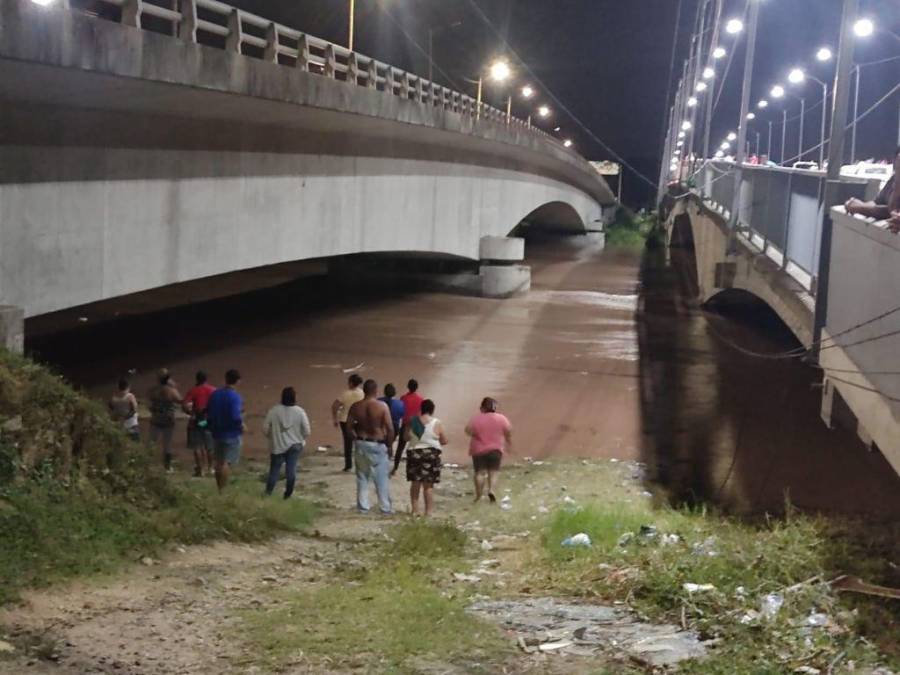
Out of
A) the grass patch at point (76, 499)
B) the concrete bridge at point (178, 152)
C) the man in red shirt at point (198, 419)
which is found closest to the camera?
the grass patch at point (76, 499)

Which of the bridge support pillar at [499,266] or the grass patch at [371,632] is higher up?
the bridge support pillar at [499,266]

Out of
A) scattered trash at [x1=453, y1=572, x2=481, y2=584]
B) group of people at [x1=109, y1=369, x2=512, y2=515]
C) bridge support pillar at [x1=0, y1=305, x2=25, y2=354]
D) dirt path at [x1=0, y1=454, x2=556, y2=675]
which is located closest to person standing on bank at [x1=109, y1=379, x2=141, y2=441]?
group of people at [x1=109, y1=369, x2=512, y2=515]

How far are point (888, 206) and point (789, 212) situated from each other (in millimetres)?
7179

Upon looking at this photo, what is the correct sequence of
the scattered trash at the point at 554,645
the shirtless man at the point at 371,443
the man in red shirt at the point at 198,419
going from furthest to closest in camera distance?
1. the man in red shirt at the point at 198,419
2. the shirtless man at the point at 371,443
3. the scattered trash at the point at 554,645

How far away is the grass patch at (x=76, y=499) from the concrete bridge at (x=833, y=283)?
5.32 meters

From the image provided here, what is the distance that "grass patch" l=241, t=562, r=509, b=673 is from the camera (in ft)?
19.8

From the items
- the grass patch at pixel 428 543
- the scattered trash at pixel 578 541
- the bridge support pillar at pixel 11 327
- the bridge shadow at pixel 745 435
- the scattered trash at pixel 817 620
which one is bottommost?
the bridge shadow at pixel 745 435

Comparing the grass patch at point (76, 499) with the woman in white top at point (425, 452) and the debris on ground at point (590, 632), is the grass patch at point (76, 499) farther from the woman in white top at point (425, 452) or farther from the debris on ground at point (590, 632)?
the debris on ground at point (590, 632)

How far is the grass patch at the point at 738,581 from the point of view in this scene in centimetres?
611

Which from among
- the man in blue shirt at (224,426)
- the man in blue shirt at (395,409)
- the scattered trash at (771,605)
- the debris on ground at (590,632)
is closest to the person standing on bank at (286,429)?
the man in blue shirt at (224,426)

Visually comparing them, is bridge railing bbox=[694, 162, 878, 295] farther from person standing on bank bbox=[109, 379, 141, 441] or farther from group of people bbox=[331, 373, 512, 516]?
person standing on bank bbox=[109, 379, 141, 441]

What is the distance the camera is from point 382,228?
1027 inches

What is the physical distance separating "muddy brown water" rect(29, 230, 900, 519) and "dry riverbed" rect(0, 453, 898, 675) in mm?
4689

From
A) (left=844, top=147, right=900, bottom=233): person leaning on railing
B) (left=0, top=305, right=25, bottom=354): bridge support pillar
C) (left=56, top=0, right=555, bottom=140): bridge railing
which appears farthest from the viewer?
(left=56, top=0, right=555, bottom=140): bridge railing
